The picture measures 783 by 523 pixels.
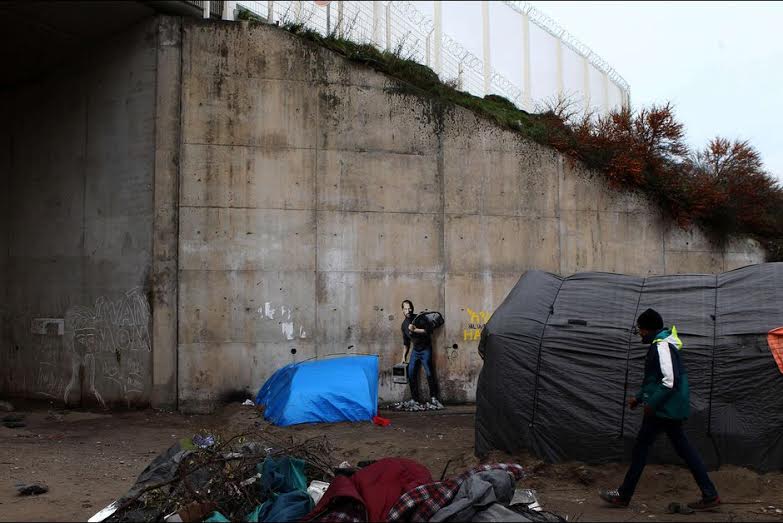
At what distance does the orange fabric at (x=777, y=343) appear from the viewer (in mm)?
6380

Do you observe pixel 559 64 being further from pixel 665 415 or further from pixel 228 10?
pixel 665 415

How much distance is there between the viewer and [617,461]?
6602 millimetres

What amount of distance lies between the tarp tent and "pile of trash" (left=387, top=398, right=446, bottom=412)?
Answer: 138 inches

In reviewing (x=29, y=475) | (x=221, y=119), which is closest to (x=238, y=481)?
(x=29, y=475)

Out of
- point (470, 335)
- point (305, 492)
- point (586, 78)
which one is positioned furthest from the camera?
point (586, 78)

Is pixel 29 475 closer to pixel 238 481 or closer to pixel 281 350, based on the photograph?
pixel 238 481

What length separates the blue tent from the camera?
30.9 ft

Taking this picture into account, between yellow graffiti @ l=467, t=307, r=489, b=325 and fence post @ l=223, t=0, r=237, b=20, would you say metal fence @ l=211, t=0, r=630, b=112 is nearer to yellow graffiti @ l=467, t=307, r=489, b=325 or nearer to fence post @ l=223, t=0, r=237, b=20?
fence post @ l=223, t=0, r=237, b=20

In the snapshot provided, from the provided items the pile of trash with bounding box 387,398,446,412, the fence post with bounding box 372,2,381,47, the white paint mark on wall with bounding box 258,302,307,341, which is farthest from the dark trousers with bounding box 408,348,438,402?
the fence post with bounding box 372,2,381,47

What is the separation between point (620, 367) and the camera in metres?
6.80

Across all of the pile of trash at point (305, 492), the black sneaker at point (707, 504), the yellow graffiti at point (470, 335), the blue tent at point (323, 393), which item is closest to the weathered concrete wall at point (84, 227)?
the blue tent at point (323, 393)

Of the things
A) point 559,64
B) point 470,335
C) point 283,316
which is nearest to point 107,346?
point 283,316

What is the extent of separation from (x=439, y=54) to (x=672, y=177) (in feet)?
28.5

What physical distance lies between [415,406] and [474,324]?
1.77m
